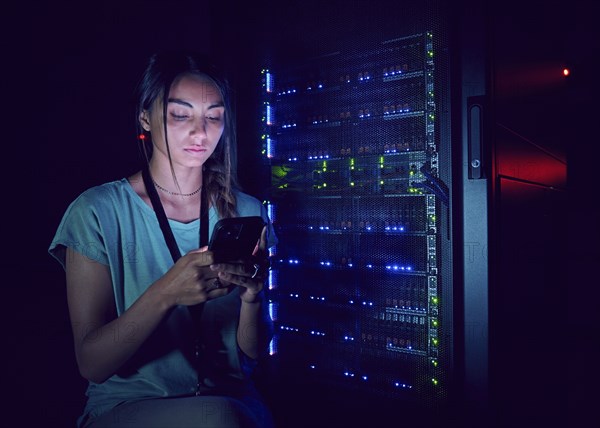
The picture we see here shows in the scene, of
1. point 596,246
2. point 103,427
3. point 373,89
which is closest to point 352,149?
point 373,89

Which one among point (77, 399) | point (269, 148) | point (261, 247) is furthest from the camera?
point (269, 148)

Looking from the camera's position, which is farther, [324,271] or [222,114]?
[324,271]

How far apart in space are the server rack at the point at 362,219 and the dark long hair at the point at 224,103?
1.06ft

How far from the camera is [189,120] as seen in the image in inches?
59.7

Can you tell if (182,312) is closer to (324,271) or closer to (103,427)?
(103,427)

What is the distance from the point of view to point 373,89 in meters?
1.80

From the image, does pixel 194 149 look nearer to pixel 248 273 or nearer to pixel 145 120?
pixel 145 120

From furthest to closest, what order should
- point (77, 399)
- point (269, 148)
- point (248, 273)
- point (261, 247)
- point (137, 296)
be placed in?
point (269, 148) → point (77, 399) → point (261, 247) → point (137, 296) → point (248, 273)

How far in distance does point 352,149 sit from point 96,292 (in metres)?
1.20

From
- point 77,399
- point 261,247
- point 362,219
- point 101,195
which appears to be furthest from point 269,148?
point 77,399

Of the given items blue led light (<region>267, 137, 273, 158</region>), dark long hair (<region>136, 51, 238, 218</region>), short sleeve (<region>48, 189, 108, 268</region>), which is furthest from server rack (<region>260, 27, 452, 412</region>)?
short sleeve (<region>48, 189, 108, 268</region>)

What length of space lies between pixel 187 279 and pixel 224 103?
0.75 m

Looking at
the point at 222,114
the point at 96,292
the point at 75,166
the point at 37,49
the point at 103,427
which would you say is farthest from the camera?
the point at 75,166

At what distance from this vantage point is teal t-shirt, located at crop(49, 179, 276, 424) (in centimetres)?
133
